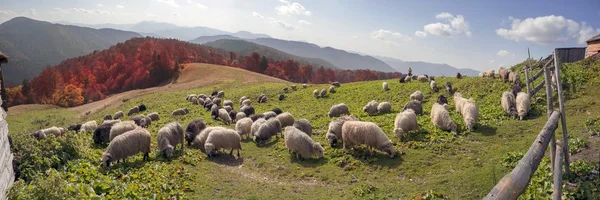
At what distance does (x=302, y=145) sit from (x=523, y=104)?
1188 centimetres

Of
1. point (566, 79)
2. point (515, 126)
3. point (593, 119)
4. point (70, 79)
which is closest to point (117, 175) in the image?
point (515, 126)

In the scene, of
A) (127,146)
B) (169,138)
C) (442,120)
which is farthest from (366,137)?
(127,146)

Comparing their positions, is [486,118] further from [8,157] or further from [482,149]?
[8,157]

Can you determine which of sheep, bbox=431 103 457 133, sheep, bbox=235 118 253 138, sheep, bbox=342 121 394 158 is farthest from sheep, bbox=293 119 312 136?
sheep, bbox=431 103 457 133

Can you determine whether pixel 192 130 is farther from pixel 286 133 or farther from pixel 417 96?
pixel 417 96

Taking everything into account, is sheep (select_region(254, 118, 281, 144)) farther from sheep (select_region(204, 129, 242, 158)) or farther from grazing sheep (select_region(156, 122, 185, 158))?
grazing sheep (select_region(156, 122, 185, 158))

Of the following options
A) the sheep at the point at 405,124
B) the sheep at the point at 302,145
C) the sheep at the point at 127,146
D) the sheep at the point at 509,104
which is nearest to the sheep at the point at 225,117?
the sheep at the point at 127,146

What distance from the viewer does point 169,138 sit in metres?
17.1

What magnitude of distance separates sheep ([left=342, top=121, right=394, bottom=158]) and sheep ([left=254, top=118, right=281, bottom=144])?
5456mm

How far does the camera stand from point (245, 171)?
51.2 ft

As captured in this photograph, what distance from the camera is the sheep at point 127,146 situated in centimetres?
1377

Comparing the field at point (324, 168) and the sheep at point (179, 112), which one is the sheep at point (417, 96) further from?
the sheep at point (179, 112)

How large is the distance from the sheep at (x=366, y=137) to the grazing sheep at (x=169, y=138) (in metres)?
8.08

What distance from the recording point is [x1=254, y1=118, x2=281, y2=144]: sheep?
19.8 meters
